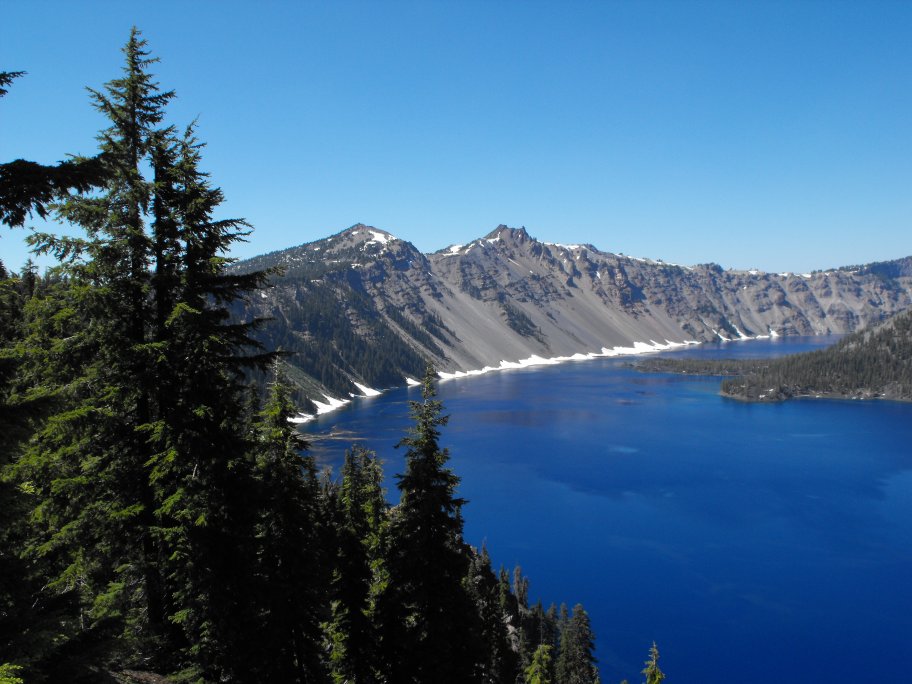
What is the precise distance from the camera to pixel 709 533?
8125 cm

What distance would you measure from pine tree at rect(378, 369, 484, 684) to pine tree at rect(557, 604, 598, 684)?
29.5m

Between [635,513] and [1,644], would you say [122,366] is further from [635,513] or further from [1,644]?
[635,513]

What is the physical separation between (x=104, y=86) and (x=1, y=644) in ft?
36.8

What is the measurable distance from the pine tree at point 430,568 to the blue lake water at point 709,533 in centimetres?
4181

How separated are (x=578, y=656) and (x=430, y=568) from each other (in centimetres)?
3425

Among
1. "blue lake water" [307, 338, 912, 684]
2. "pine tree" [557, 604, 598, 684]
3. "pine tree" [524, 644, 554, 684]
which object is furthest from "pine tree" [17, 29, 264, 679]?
"blue lake water" [307, 338, 912, 684]

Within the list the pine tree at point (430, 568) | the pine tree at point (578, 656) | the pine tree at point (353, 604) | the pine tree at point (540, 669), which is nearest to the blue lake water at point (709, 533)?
the pine tree at point (578, 656)

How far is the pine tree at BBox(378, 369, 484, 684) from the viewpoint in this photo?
18.3 metres

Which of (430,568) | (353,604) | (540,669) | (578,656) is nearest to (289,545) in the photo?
(430,568)

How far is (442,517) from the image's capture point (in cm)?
1858

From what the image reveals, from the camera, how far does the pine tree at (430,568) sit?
18344mm

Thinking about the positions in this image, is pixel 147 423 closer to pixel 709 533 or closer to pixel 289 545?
pixel 289 545

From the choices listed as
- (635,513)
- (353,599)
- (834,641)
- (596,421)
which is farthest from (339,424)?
(353,599)

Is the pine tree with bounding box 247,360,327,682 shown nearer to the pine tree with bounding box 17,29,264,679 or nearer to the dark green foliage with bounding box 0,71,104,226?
the pine tree with bounding box 17,29,264,679
